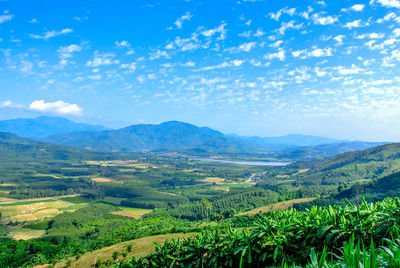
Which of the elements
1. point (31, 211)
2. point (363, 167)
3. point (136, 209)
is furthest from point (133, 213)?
point (363, 167)

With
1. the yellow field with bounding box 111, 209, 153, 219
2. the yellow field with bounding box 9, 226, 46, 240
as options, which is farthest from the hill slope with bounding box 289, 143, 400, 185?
the yellow field with bounding box 9, 226, 46, 240

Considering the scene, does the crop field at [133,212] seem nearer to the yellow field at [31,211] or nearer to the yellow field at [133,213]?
the yellow field at [133,213]

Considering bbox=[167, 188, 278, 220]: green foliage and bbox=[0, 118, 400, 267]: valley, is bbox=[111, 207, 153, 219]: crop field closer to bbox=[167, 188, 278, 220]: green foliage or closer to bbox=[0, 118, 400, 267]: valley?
bbox=[0, 118, 400, 267]: valley

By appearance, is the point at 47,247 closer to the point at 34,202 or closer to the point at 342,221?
the point at 342,221

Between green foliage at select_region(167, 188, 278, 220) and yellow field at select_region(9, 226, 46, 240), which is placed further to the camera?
green foliage at select_region(167, 188, 278, 220)

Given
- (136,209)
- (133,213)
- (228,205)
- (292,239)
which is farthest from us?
(136,209)

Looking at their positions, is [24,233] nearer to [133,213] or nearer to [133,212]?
[133,213]

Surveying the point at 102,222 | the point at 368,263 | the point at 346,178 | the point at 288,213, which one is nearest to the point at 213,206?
the point at 102,222

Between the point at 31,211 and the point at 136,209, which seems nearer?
the point at 31,211
